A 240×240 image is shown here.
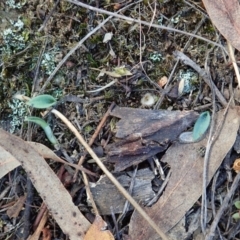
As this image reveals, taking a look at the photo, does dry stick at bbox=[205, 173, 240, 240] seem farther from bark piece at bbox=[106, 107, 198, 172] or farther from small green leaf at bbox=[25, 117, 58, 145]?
small green leaf at bbox=[25, 117, 58, 145]

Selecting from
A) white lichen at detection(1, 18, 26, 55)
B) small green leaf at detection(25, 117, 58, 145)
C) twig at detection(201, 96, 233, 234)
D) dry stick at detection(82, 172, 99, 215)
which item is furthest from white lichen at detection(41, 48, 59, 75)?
twig at detection(201, 96, 233, 234)

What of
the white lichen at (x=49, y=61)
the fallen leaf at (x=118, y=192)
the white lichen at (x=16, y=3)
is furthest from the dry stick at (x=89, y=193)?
the white lichen at (x=16, y=3)

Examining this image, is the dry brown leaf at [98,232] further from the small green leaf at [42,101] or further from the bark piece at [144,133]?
the small green leaf at [42,101]

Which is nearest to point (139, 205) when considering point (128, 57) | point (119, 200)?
point (119, 200)

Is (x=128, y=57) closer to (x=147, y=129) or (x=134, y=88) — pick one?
(x=134, y=88)

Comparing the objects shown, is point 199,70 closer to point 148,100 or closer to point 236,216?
point 148,100
